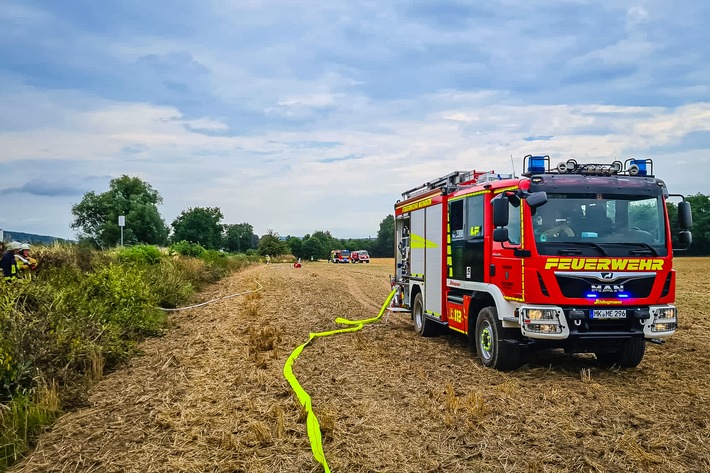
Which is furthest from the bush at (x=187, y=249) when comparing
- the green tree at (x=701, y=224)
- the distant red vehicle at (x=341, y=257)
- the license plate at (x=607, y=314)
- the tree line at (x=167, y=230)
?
the distant red vehicle at (x=341, y=257)

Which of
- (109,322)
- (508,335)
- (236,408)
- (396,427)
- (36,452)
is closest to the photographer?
(36,452)

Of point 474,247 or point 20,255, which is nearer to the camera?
point 474,247

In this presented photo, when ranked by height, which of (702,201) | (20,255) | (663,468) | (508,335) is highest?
(702,201)

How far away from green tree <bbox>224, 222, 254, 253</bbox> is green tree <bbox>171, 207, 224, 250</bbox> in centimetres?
1305

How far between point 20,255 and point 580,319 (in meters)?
10.5

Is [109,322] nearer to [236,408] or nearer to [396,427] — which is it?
[236,408]

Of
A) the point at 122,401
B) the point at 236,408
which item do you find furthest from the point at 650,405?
the point at 122,401

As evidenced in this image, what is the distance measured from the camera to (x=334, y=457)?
201 inches

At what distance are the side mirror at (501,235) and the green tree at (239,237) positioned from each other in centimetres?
8103

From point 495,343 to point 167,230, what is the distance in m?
47.8

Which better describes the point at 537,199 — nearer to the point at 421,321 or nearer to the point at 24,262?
the point at 421,321

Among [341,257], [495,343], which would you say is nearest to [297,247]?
[341,257]

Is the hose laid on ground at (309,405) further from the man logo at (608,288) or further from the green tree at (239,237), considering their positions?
the green tree at (239,237)

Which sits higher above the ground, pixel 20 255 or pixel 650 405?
pixel 20 255
